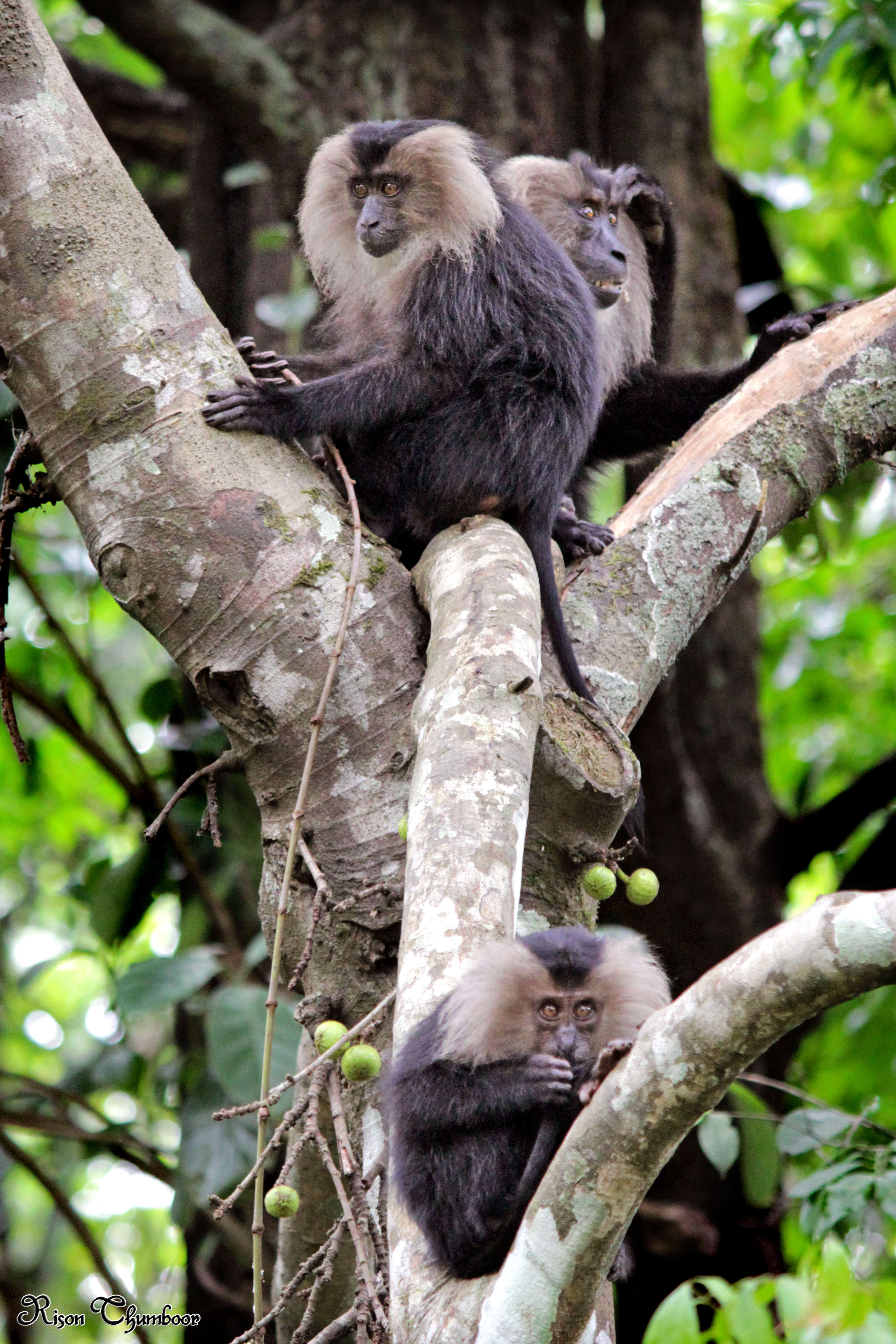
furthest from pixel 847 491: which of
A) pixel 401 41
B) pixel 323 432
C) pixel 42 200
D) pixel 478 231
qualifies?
pixel 42 200

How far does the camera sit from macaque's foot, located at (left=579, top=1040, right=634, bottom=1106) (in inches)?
50.3

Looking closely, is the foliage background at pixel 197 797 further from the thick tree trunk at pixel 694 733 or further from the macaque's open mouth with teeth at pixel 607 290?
the macaque's open mouth with teeth at pixel 607 290

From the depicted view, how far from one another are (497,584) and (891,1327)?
1.25 meters

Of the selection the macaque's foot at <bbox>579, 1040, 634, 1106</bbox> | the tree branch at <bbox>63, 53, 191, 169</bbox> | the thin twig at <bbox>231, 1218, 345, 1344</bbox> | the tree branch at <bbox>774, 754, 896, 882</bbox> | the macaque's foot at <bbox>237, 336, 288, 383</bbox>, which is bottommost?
the tree branch at <bbox>774, 754, 896, 882</bbox>

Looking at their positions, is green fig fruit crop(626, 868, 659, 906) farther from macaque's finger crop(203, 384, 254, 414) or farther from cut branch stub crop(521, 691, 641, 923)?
macaque's finger crop(203, 384, 254, 414)

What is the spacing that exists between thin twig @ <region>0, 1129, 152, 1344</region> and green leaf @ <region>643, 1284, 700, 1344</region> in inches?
93.5

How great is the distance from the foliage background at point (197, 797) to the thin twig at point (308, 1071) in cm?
137

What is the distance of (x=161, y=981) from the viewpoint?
331cm

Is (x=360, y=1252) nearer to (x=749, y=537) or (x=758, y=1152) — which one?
(x=749, y=537)

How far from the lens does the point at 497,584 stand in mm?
2137

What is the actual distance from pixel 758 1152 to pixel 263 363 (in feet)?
7.60

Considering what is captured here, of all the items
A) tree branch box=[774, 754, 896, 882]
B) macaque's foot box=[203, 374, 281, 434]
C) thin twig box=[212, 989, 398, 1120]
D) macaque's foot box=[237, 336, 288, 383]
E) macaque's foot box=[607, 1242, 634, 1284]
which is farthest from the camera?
tree branch box=[774, 754, 896, 882]

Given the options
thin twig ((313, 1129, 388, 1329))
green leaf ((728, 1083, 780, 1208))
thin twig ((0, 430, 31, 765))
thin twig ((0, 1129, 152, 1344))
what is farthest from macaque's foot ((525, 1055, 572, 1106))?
thin twig ((0, 1129, 152, 1344))

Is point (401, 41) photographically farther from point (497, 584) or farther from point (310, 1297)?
point (310, 1297)
